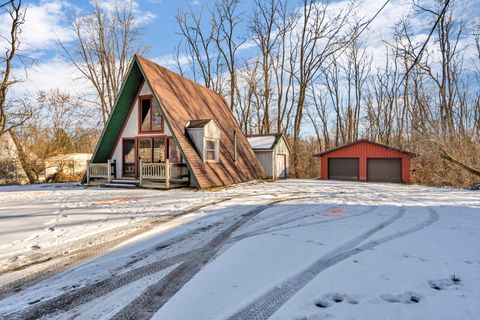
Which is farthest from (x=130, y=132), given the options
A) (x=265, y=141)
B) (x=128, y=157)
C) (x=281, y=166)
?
(x=281, y=166)

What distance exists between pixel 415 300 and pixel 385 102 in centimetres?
3220

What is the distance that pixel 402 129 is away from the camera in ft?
93.9

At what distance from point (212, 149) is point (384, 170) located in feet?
43.6

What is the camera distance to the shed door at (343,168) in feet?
66.3

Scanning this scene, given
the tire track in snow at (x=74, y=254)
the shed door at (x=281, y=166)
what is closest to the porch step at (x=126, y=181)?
the tire track in snow at (x=74, y=254)

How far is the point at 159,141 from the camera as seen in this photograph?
13.1m

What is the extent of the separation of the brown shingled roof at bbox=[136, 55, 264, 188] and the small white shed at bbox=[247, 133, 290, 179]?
2.25m

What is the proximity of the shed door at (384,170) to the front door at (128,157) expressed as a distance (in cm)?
1582

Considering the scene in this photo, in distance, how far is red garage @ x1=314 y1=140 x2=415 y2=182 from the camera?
739 inches

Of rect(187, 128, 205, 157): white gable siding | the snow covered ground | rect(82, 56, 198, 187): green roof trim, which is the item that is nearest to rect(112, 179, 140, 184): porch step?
rect(82, 56, 198, 187): green roof trim

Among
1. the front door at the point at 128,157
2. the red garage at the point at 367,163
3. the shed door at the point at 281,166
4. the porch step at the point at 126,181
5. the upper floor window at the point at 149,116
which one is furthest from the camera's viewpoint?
the shed door at the point at 281,166

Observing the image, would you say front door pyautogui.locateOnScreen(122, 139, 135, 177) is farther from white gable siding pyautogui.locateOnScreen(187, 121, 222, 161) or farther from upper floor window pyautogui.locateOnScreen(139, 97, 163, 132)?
white gable siding pyautogui.locateOnScreen(187, 121, 222, 161)

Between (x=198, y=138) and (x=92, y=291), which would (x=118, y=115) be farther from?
(x=92, y=291)

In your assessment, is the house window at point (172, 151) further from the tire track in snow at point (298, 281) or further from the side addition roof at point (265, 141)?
the tire track in snow at point (298, 281)
